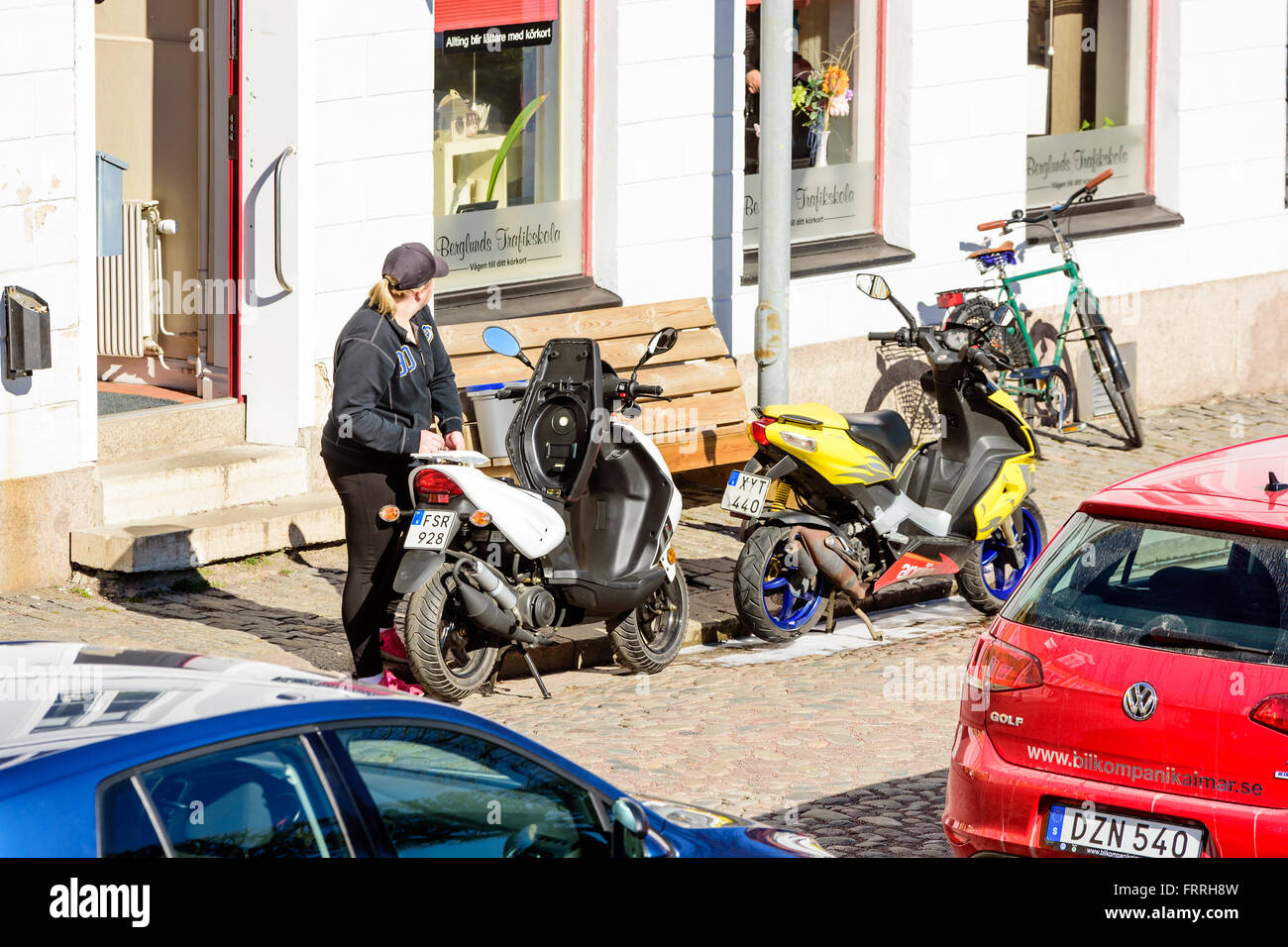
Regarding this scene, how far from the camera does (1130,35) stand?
16.1 m

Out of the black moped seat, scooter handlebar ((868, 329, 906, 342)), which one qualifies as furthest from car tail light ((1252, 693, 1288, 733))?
scooter handlebar ((868, 329, 906, 342))

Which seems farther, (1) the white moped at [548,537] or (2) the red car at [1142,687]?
(1) the white moped at [548,537]

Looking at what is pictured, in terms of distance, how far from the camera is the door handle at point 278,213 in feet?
34.7

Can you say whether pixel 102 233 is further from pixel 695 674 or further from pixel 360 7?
pixel 695 674

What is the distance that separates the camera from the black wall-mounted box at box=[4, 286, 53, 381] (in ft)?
30.5

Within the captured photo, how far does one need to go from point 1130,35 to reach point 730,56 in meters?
4.89

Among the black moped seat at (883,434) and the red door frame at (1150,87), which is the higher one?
the red door frame at (1150,87)

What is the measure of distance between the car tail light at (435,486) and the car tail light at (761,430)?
1.94m

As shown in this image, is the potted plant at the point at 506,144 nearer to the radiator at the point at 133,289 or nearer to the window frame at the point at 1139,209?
the radiator at the point at 133,289

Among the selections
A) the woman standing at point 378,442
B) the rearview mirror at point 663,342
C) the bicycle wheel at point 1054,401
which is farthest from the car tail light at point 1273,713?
the bicycle wheel at point 1054,401

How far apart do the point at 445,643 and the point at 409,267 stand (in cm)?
153

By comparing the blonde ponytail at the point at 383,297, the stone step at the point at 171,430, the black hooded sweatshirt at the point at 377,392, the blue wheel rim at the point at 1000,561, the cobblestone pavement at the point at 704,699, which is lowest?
the cobblestone pavement at the point at 704,699

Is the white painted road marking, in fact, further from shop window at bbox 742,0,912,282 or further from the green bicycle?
shop window at bbox 742,0,912,282

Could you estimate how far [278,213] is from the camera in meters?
10.7
